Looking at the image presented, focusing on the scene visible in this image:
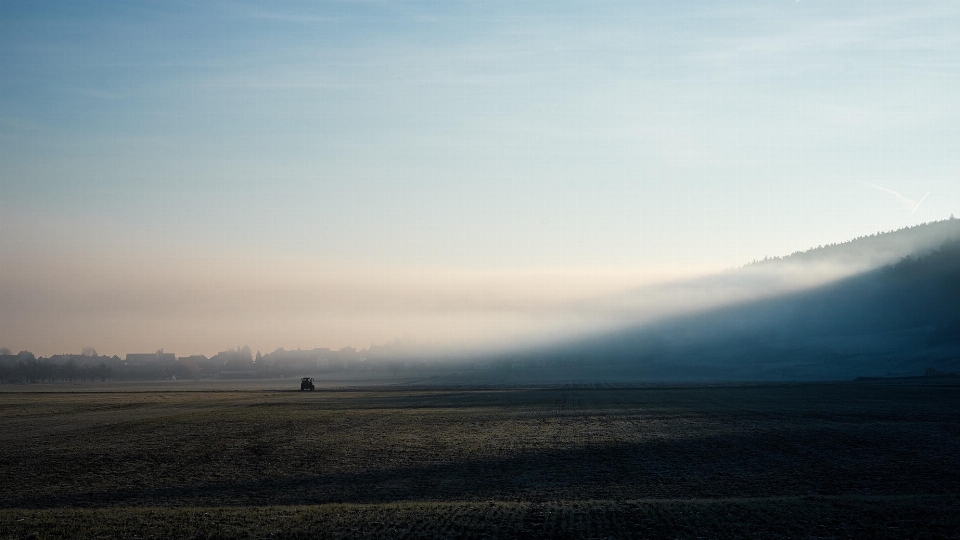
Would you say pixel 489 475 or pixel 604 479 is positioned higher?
pixel 489 475

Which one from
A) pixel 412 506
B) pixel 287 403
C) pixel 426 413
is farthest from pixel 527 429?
pixel 287 403

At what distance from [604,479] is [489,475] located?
440 cm

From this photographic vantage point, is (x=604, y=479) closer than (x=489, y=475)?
Yes

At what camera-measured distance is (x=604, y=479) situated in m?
28.3

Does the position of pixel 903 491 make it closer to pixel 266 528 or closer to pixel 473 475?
pixel 473 475

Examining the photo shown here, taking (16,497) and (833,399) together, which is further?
(833,399)

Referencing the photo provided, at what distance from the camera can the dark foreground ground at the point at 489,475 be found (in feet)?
68.3

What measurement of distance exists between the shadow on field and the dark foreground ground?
11cm

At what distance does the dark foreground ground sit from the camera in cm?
2081

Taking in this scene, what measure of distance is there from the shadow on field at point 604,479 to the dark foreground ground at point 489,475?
114mm

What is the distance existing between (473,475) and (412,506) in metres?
6.47

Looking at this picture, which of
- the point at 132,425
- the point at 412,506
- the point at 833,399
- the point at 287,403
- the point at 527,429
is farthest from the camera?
the point at 287,403

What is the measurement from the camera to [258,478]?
2992 centimetres

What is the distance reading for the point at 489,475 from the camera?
29.5 m
